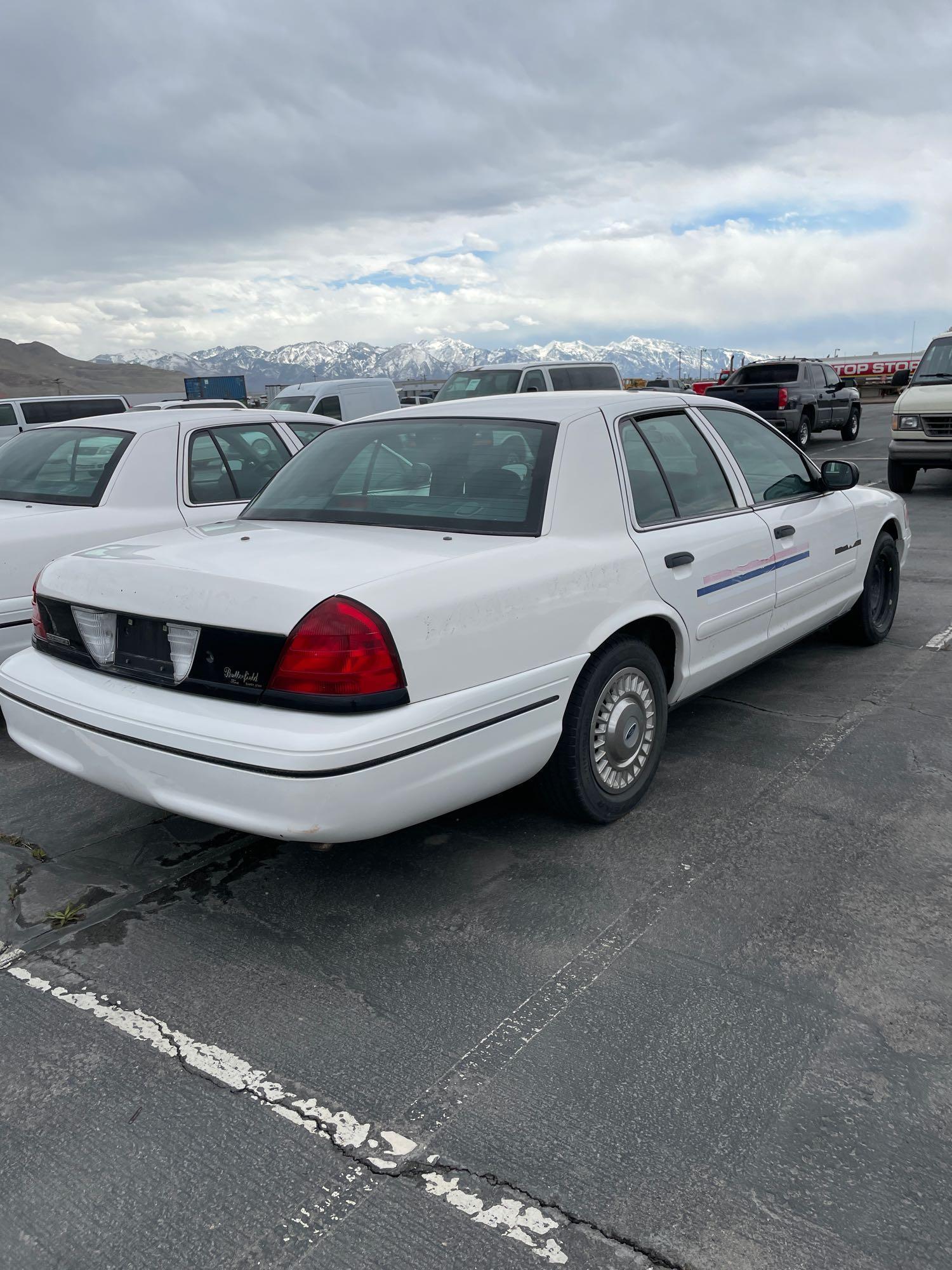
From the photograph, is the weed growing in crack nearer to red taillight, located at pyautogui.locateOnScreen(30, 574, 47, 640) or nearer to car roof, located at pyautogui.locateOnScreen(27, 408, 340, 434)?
red taillight, located at pyautogui.locateOnScreen(30, 574, 47, 640)

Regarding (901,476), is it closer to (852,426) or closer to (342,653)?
(852,426)

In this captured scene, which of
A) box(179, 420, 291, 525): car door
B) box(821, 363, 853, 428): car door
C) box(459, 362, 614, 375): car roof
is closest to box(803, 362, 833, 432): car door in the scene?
box(821, 363, 853, 428): car door

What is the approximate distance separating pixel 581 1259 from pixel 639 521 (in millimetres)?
Answer: 2527

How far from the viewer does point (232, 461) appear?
614 centimetres

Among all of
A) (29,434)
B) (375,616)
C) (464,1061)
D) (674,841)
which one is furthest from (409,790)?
(29,434)

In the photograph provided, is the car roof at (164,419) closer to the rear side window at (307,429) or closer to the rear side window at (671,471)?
the rear side window at (307,429)

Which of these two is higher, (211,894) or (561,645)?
(561,645)

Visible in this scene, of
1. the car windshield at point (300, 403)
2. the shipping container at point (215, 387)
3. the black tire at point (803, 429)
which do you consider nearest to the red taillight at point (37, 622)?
the car windshield at point (300, 403)

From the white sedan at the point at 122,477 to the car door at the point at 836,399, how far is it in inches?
647

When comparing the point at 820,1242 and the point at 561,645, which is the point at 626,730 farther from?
the point at 820,1242

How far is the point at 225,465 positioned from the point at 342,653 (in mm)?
3689

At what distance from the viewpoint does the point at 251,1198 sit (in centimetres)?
208

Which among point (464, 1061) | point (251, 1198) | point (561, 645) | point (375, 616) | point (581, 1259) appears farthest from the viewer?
point (561, 645)

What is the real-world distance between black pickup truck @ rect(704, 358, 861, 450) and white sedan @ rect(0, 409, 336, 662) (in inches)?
539
